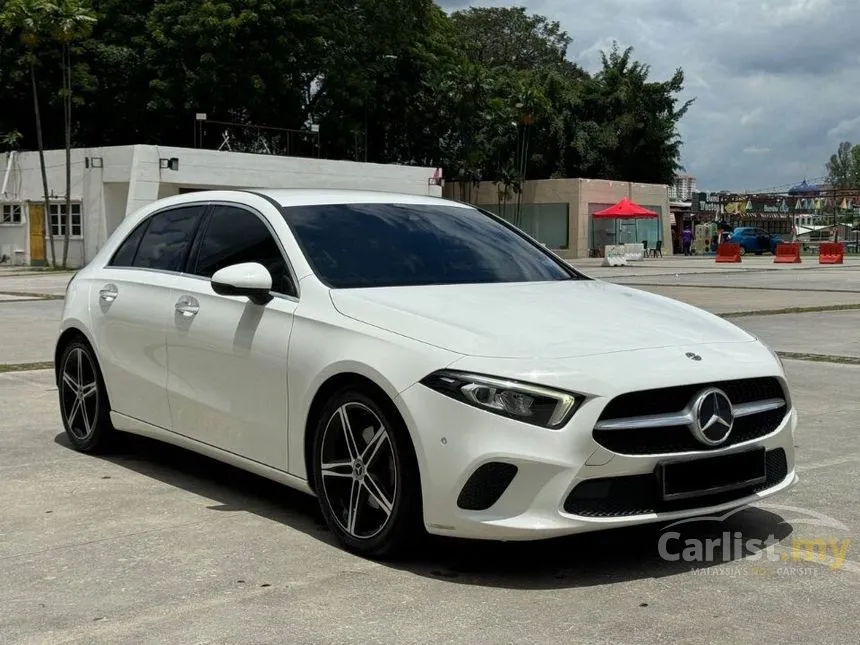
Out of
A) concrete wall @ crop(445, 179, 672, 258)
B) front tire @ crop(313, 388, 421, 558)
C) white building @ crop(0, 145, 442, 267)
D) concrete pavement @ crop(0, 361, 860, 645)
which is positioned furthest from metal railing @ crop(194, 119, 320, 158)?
front tire @ crop(313, 388, 421, 558)

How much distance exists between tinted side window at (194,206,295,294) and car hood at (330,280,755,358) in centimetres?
52

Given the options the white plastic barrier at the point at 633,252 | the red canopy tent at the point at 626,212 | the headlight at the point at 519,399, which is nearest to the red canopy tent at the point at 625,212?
the red canopy tent at the point at 626,212

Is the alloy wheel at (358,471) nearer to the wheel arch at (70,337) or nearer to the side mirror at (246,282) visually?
the side mirror at (246,282)

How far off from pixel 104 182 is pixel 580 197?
26081 mm

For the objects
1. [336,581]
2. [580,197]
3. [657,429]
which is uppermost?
[580,197]

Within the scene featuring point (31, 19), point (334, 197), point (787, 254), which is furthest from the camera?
point (787, 254)

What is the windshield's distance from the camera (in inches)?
202

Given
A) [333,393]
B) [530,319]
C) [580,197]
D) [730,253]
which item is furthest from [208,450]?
[580,197]

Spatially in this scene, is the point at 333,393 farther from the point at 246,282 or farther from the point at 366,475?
the point at 246,282

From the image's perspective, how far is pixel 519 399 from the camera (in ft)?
13.2

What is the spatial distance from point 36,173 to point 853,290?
29.7 metres

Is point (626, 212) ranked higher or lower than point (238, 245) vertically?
higher

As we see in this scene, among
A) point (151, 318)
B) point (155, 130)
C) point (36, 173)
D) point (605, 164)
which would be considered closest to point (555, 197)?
point (605, 164)

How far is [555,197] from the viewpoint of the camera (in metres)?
59.0
